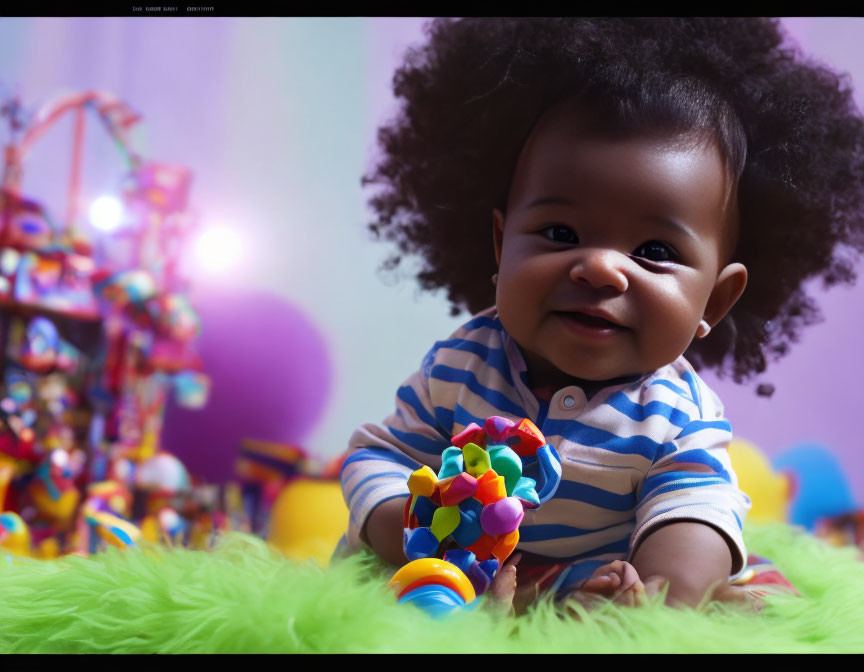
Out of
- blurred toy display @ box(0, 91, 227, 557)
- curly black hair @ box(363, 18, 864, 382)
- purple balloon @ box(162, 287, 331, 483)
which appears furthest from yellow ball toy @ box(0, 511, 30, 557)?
curly black hair @ box(363, 18, 864, 382)

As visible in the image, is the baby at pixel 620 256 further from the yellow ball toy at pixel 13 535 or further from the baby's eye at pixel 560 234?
the yellow ball toy at pixel 13 535

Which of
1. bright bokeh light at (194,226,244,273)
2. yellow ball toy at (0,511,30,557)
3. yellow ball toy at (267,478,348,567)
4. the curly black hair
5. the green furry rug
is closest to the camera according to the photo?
the green furry rug

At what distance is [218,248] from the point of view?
142cm

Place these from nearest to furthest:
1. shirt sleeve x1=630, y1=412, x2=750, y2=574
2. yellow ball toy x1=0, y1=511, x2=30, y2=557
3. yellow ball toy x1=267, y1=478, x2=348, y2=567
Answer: shirt sleeve x1=630, y1=412, x2=750, y2=574
yellow ball toy x1=0, y1=511, x2=30, y2=557
yellow ball toy x1=267, y1=478, x2=348, y2=567

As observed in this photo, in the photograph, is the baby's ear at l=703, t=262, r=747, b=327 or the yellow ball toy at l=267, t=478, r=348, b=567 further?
the yellow ball toy at l=267, t=478, r=348, b=567

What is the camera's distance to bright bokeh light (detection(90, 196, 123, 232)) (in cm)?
143

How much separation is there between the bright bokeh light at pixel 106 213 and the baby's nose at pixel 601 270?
36.9 inches

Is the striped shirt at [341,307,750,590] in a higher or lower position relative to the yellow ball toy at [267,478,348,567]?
higher

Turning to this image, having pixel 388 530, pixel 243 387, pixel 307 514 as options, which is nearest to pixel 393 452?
pixel 388 530

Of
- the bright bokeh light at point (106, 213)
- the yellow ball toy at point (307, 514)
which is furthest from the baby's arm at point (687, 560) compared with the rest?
the bright bokeh light at point (106, 213)

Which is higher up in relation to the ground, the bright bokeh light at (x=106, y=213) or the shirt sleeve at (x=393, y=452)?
the bright bokeh light at (x=106, y=213)

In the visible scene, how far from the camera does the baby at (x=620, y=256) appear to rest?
756 millimetres

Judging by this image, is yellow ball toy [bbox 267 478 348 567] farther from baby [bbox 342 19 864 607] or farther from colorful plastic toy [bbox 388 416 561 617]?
colorful plastic toy [bbox 388 416 561 617]
